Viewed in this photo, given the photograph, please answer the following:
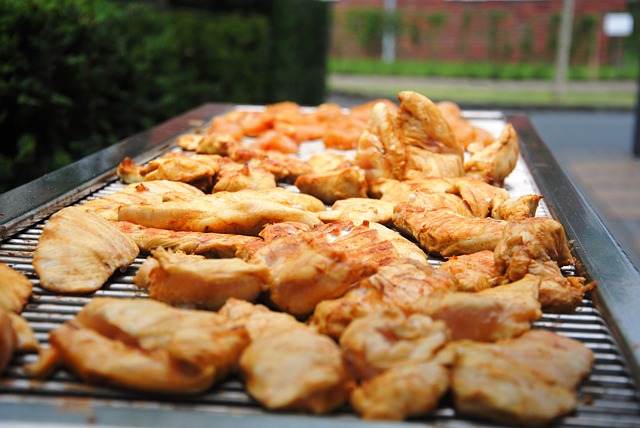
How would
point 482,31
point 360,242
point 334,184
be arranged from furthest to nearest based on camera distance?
point 482,31
point 334,184
point 360,242

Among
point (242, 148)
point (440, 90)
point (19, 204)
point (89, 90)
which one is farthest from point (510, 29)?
point (19, 204)

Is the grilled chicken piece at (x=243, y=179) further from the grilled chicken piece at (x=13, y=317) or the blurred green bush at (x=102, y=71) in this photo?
the blurred green bush at (x=102, y=71)

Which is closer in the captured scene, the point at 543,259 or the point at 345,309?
the point at 345,309

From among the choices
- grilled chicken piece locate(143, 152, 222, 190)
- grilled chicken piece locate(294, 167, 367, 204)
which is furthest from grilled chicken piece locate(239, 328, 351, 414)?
grilled chicken piece locate(143, 152, 222, 190)

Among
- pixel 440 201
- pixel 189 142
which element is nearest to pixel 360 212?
pixel 440 201

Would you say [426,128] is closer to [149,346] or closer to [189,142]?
[189,142]

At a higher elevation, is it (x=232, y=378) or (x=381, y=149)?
(x=381, y=149)
